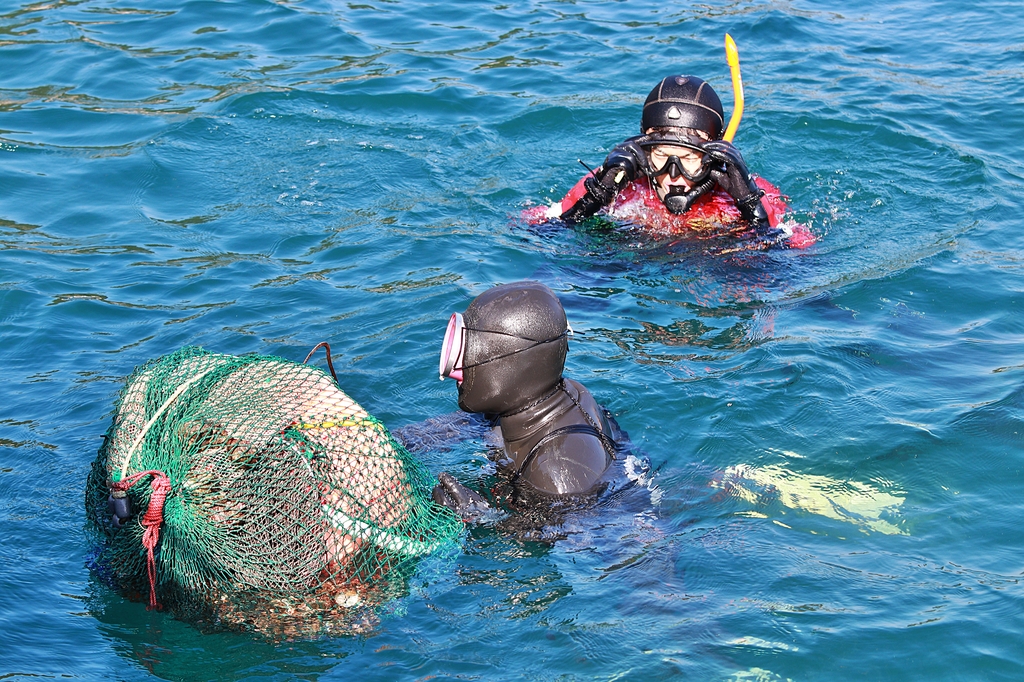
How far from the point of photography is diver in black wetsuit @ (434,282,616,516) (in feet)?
15.3

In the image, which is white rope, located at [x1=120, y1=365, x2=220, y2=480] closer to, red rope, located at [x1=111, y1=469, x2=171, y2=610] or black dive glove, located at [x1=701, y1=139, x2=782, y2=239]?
red rope, located at [x1=111, y1=469, x2=171, y2=610]

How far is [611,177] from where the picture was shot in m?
7.79

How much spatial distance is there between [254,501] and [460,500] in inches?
37.2

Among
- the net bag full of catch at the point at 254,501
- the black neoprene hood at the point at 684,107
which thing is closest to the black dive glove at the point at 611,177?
the black neoprene hood at the point at 684,107

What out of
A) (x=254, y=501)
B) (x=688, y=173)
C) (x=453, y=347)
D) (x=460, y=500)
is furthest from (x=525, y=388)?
(x=688, y=173)

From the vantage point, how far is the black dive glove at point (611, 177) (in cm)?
770

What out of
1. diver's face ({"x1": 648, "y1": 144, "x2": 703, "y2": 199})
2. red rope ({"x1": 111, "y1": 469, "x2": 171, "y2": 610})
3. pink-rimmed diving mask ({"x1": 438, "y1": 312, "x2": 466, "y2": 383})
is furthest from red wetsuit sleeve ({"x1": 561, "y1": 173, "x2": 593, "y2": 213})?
red rope ({"x1": 111, "y1": 469, "x2": 171, "y2": 610})

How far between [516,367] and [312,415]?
993mm

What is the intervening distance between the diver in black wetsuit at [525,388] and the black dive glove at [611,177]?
3104mm

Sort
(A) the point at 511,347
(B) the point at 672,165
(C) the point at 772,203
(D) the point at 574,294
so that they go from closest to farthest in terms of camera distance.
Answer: (A) the point at 511,347 < (D) the point at 574,294 < (B) the point at 672,165 < (C) the point at 772,203

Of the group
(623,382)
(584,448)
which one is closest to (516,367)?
(584,448)

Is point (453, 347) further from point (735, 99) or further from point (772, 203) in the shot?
point (735, 99)

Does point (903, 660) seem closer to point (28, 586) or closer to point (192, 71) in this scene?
point (28, 586)

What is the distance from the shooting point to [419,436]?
222 inches
